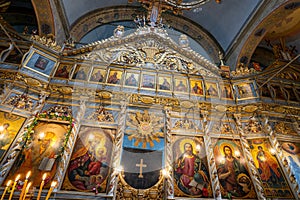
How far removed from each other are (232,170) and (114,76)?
5498mm

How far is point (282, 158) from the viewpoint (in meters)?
6.03

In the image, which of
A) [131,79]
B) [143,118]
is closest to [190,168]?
[143,118]

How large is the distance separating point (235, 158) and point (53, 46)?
815 centimetres

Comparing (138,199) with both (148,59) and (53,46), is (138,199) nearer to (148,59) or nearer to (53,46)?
(148,59)

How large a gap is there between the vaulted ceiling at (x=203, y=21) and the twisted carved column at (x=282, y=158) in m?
5.64

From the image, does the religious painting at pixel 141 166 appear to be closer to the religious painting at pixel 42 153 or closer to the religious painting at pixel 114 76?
the religious painting at pixel 42 153

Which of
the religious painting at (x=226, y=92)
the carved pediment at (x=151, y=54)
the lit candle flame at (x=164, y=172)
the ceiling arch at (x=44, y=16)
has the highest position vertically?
the ceiling arch at (x=44, y=16)

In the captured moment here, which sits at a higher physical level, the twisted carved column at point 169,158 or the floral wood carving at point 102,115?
the floral wood carving at point 102,115

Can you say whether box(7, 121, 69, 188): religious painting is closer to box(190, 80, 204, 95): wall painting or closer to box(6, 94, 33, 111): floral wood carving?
box(6, 94, 33, 111): floral wood carving

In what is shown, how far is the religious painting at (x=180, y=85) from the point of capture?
25.1 ft

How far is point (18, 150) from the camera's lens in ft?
17.1

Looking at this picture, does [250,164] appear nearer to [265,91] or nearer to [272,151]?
[272,151]

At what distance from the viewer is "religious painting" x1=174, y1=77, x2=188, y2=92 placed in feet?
25.1

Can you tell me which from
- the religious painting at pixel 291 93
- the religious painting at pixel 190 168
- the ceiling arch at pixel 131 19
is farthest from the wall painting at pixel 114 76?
the religious painting at pixel 291 93
